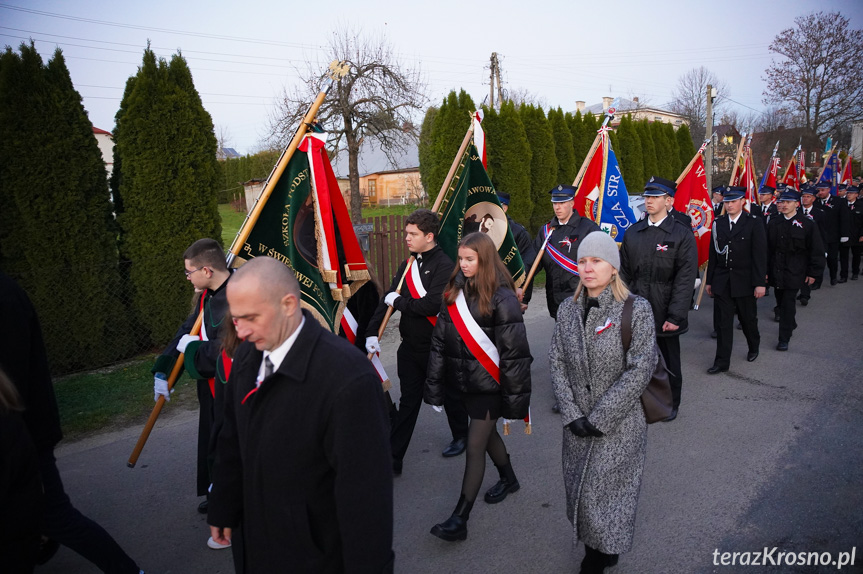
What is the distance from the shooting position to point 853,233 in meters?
13.4

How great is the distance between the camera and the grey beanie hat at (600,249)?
3129mm

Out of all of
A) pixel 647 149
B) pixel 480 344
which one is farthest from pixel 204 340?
pixel 647 149

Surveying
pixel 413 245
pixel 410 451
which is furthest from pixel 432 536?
pixel 413 245

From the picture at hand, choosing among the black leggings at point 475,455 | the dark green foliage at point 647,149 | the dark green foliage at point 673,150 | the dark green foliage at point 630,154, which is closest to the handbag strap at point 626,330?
the black leggings at point 475,455

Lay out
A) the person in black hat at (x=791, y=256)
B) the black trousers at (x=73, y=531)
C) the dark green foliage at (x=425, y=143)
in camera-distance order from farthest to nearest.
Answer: the dark green foliage at (x=425, y=143), the person in black hat at (x=791, y=256), the black trousers at (x=73, y=531)

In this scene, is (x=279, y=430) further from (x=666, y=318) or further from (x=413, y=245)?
(x=666, y=318)

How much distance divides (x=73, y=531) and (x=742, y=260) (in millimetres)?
7090

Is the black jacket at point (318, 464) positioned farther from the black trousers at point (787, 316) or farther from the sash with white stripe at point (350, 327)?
the black trousers at point (787, 316)

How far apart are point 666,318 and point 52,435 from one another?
4922 mm

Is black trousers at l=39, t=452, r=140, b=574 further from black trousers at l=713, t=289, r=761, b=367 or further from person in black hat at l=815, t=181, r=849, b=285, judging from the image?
person in black hat at l=815, t=181, r=849, b=285

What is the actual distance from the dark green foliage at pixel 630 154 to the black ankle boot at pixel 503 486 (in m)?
17.9

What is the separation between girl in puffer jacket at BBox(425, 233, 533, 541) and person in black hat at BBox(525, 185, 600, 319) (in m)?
2.12

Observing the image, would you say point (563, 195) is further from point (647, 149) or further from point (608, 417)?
point (647, 149)

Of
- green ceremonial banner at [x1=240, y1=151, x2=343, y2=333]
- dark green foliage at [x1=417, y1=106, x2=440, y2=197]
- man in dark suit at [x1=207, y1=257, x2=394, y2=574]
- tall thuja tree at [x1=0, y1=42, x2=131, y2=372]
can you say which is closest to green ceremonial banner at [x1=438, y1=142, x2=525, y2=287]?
green ceremonial banner at [x1=240, y1=151, x2=343, y2=333]
